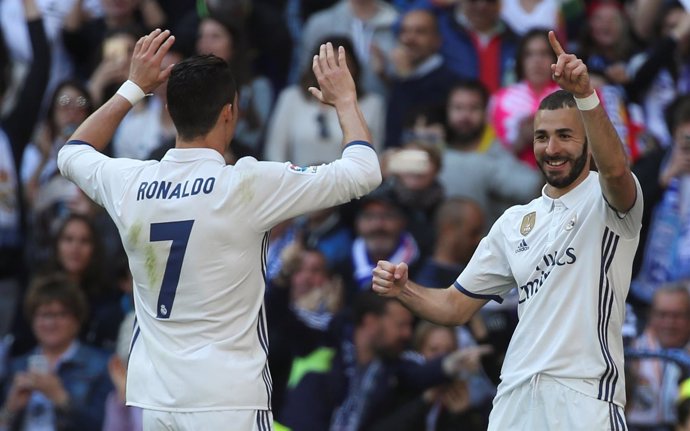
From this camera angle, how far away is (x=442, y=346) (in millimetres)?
10875

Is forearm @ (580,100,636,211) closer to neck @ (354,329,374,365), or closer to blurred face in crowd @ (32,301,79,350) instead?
neck @ (354,329,374,365)

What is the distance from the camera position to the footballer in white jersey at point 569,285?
710cm

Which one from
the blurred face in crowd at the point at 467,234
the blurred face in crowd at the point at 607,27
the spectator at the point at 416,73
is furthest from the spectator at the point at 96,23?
the blurred face in crowd at the point at 467,234

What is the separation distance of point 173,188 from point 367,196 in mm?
5340

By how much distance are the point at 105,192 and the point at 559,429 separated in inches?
94.7

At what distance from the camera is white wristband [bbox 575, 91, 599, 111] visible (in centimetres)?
→ 679

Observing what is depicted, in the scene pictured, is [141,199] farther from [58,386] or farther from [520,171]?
[520,171]

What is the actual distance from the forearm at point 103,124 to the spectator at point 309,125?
5.44 metres

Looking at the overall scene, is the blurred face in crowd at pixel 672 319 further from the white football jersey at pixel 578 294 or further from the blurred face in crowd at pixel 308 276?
the white football jersey at pixel 578 294

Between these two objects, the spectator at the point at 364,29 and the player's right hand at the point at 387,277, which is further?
the spectator at the point at 364,29

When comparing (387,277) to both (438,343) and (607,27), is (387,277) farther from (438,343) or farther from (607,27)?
(607,27)

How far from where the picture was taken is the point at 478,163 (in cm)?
1258

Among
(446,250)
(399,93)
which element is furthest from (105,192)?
(399,93)

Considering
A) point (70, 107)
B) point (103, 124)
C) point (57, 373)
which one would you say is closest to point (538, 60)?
point (70, 107)
